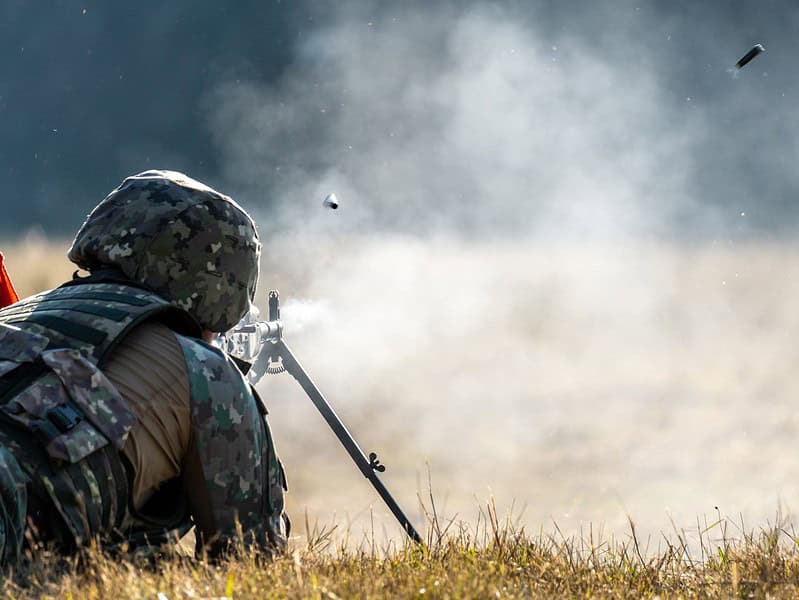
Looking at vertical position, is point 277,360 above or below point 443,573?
above

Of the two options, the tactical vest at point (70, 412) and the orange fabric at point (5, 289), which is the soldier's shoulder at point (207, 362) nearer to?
the tactical vest at point (70, 412)

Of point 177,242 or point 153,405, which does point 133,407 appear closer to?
point 153,405

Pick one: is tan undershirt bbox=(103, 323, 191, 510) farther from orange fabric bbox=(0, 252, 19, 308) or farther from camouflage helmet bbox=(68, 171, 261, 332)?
orange fabric bbox=(0, 252, 19, 308)

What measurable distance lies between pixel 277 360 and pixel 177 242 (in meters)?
4.55

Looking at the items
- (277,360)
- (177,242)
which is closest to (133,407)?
(177,242)

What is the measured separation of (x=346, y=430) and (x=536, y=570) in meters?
4.41

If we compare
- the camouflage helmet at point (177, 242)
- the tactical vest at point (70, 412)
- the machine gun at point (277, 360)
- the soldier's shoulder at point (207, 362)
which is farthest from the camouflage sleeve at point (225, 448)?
the machine gun at point (277, 360)

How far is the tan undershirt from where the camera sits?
355 centimetres

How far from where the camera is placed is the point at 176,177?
14.6 ft

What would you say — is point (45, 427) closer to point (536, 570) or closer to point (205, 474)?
point (205, 474)

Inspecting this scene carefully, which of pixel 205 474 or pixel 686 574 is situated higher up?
pixel 205 474

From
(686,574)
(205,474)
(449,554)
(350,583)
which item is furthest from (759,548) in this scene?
(205,474)

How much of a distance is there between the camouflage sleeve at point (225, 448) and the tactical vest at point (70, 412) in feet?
0.86

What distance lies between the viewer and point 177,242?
13.8 feet
